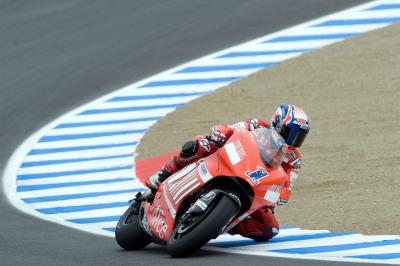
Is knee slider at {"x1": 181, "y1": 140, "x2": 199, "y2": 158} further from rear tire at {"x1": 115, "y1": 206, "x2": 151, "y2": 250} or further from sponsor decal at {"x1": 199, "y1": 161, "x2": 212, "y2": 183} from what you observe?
rear tire at {"x1": 115, "y1": 206, "x2": 151, "y2": 250}

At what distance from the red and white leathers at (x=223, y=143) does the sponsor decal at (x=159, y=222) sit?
1.34 feet

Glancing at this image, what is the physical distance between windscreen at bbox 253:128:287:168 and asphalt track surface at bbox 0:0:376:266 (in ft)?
23.0

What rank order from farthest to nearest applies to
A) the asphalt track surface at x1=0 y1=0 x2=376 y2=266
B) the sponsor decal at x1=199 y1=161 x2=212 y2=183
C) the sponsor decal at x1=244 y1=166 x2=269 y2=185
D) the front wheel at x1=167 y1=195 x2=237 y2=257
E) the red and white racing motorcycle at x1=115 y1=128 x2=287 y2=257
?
the asphalt track surface at x1=0 y1=0 x2=376 y2=266
the sponsor decal at x1=199 y1=161 x2=212 y2=183
the sponsor decal at x1=244 y1=166 x2=269 y2=185
the red and white racing motorcycle at x1=115 y1=128 x2=287 y2=257
the front wheel at x1=167 y1=195 x2=237 y2=257

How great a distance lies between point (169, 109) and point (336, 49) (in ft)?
12.1

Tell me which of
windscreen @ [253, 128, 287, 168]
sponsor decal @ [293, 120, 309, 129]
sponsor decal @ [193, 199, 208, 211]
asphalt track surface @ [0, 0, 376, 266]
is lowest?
sponsor decal @ [193, 199, 208, 211]

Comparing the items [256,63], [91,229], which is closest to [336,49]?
[256,63]

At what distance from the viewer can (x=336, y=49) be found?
19406 millimetres

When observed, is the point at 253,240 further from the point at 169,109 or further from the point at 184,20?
the point at 184,20

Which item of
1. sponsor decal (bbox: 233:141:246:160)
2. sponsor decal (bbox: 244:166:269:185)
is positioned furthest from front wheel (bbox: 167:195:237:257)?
sponsor decal (bbox: 233:141:246:160)

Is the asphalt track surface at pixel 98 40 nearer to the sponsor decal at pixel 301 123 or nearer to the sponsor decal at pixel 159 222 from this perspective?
the sponsor decal at pixel 159 222

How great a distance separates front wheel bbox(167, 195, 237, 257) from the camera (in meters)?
8.77

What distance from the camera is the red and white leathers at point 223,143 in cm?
960

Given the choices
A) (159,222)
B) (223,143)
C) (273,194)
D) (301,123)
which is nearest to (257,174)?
(273,194)

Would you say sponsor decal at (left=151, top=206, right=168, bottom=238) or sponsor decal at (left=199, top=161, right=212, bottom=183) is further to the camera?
sponsor decal at (left=151, top=206, right=168, bottom=238)
